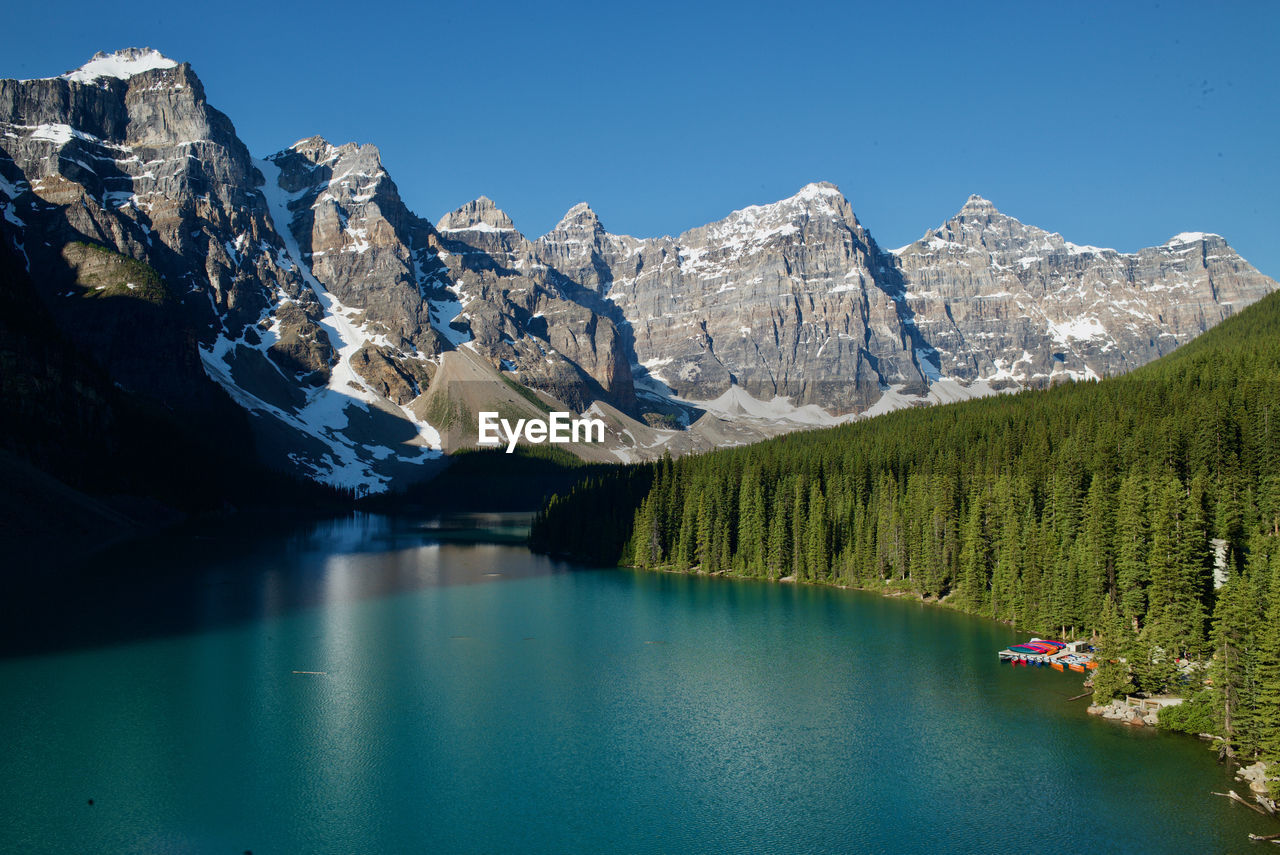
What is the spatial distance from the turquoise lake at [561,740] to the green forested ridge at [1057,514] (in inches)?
186

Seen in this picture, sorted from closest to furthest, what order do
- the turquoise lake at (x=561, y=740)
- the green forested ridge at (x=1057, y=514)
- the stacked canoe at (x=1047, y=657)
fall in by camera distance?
1. the turquoise lake at (x=561, y=740)
2. the green forested ridge at (x=1057, y=514)
3. the stacked canoe at (x=1047, y=657)

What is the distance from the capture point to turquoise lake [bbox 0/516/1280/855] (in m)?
32.2

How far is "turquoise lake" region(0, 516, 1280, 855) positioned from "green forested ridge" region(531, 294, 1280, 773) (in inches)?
186

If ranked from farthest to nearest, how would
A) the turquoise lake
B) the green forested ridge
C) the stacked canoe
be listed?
the stacked canoe
the green forested ridge
the turquoise lake

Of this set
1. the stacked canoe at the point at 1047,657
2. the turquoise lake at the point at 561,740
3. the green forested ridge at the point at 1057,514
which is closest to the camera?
the turquoise lake at the point at 561,740

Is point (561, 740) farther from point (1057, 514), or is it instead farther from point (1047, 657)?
point (1057, 514)

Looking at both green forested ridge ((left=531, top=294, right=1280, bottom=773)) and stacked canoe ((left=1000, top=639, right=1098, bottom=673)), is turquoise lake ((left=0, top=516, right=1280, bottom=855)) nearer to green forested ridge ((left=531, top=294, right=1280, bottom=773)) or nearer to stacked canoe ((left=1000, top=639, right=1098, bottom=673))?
stacked canoe ((left=1000, top=639, right=1098, bottom=673))

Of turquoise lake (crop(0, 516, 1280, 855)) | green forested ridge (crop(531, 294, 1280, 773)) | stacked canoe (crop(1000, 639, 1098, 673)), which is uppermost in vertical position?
green forested ridge (crop(531, 294, 1280, 773))

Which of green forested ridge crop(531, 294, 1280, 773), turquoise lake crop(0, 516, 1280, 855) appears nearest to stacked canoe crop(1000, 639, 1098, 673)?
turquoise lake crop(0, 516, 1280, 855)

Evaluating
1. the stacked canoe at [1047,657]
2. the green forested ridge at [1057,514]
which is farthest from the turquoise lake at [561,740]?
the green forested ridge at [1057,514]

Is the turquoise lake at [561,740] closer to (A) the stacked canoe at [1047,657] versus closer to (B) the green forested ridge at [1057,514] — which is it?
(A) the stacked canoe at [1047,657]

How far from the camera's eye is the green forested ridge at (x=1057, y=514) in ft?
153

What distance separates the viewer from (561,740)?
41.8 meters

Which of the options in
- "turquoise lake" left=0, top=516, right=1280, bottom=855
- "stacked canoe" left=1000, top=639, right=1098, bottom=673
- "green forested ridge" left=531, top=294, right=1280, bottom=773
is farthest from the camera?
"stacked canoe" left=1000, top=639, right=1098, bottom=673
